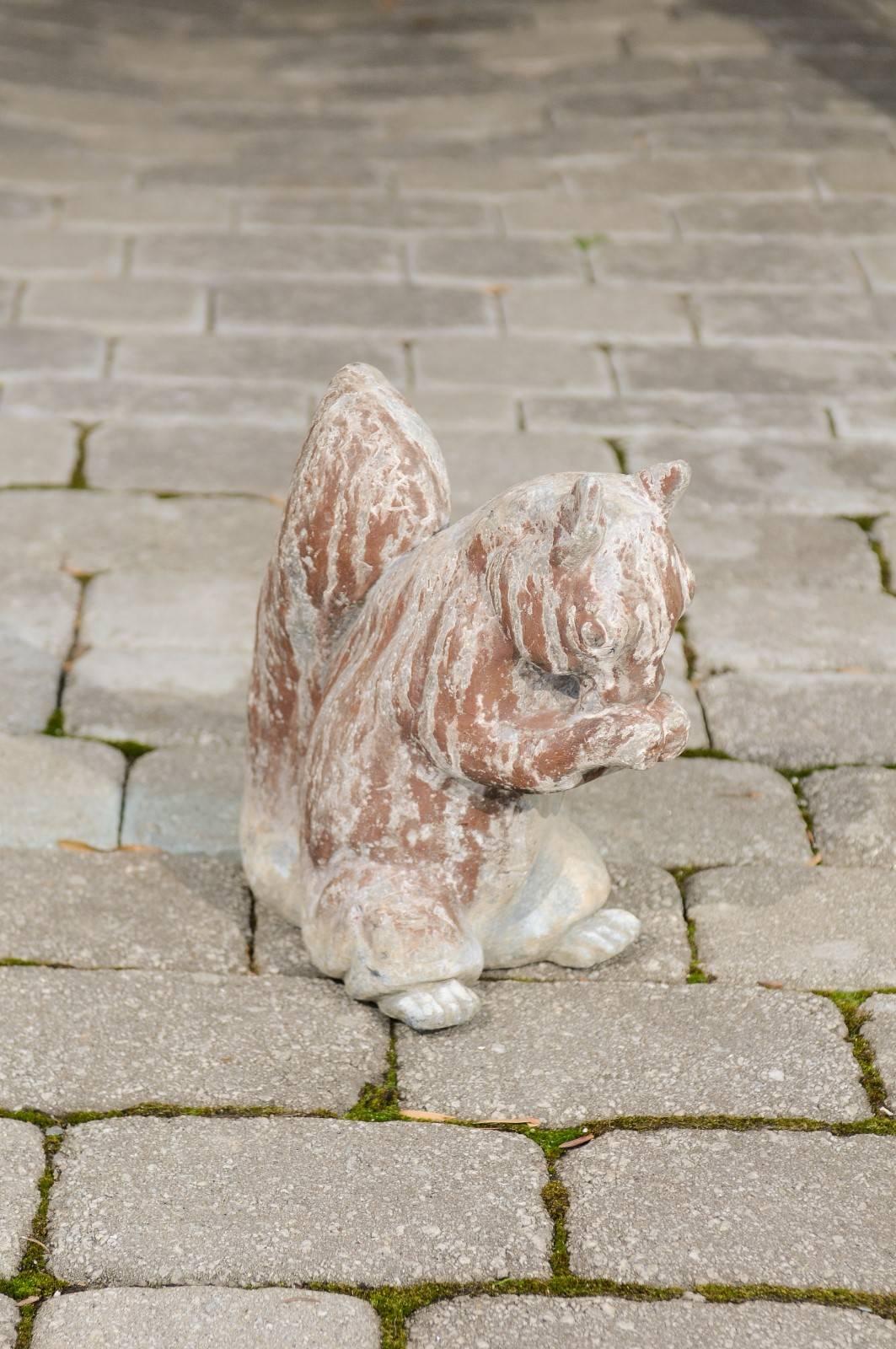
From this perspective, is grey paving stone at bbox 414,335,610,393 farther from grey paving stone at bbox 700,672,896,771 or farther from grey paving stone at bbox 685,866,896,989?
grey paving stone at bbox 685,866,896,989

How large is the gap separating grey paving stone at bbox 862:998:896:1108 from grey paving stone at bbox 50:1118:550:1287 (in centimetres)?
58

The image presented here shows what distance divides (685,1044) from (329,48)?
6.15 m

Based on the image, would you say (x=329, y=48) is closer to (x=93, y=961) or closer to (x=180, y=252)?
(x=180, y=252)

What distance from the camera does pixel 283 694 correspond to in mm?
2764

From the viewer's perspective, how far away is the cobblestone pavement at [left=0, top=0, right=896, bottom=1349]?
224cm

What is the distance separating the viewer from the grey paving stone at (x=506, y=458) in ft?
14.6

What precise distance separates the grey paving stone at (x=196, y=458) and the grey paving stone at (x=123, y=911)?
162cm

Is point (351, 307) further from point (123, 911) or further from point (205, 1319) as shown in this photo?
point (205, 1319)

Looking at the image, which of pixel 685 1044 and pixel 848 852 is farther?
pixel 848 852

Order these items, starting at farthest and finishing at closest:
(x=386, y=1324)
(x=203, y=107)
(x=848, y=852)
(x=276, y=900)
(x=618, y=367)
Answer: (x=203, y=107)
(x=618, y=367)
(x=848, y=852)
(x=276, y=900)
(x=386, y=1324)

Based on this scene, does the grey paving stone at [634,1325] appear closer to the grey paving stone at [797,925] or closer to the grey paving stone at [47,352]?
the grey paving stone at [797,925]

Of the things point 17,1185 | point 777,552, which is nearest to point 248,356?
point 777,552

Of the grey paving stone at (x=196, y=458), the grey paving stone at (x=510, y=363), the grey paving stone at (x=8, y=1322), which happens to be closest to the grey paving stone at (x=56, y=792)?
the grey paving stone at (x=8, y=1322)

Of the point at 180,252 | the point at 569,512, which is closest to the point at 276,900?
the point at 569,512
